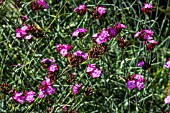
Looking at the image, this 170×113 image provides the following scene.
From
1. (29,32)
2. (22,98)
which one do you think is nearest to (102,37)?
(29,32)

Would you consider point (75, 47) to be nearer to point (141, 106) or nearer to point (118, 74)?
point (118, 74)

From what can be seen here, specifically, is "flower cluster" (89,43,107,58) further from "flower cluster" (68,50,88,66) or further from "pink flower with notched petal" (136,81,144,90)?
"pink flower with notched petal" (136,81,144,90)

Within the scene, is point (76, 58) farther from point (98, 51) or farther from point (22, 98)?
point (22, 98)

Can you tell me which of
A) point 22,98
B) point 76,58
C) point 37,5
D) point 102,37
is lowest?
point 22,98

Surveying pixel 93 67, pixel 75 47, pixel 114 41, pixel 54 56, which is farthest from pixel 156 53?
pixel 93 67

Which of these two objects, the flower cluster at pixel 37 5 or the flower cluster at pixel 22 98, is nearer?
the flower cluster at pixel 22 98

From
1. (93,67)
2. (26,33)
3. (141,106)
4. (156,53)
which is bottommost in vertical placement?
(141,106)

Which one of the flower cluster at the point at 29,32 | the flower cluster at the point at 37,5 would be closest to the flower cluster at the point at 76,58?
the flower cluster at the point at 29,32

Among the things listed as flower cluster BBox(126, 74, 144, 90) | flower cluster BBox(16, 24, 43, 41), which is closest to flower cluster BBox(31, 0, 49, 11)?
flower cluster BBox(16, 24, 43, 41)

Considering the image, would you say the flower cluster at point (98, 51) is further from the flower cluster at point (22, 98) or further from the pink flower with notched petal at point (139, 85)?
the flower cluster at point (22, 98)

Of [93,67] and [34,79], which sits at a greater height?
[93,67]

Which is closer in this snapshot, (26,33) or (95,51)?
(95,51)
